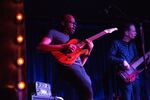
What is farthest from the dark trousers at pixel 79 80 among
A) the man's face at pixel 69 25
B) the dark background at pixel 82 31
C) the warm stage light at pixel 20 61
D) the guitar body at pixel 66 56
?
the warm stage light at pixel 20 61

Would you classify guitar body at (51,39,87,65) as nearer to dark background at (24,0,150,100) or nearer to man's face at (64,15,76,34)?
man's face at (64,15,76,34)

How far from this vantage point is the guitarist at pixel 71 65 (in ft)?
15.6

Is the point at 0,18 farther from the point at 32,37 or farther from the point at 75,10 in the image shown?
the point at 75,10

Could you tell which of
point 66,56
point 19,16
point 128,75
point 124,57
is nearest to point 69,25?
point 66,56

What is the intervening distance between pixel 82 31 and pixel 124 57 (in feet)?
4.93

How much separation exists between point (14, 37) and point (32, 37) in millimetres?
5728

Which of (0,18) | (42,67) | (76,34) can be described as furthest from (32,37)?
(0,18)

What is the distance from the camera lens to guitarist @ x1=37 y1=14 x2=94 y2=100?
15.6 ft

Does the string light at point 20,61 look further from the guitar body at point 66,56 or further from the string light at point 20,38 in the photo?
the guitar body at point 66,56

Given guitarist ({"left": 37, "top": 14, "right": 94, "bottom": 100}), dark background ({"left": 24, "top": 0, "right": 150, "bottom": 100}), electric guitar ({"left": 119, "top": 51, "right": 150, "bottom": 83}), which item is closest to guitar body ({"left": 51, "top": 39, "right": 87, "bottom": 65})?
guitarist ({"left": 37, "top": 14, "right": 94, "bottom": 100})

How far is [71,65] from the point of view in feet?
16.5

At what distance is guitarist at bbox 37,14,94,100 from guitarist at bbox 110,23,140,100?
0.96 m

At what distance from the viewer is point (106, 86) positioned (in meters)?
7.44

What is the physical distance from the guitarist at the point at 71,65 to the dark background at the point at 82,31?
123cm
